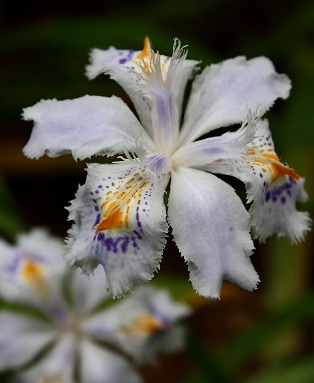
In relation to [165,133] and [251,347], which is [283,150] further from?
[165,133]

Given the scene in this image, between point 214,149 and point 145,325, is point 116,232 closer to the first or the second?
point 214,149

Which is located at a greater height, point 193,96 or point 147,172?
point 193,96

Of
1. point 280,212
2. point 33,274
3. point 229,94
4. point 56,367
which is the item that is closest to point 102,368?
point 56,367

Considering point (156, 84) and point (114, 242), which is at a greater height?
point (156, 84)

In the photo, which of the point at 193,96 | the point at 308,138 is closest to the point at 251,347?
the point at 308,138

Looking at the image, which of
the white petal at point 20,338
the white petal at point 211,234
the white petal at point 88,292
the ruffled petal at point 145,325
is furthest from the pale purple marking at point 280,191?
the white petal at point 20,338

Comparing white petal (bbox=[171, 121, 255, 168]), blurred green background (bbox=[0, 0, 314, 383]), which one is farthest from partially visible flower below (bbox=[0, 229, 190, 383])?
white petal (bbox=[171, 121, 255, 168])
